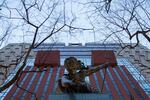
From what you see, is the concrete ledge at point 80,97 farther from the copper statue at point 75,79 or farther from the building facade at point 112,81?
the building facade at point 112,81

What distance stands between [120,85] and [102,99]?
35536 millimetres

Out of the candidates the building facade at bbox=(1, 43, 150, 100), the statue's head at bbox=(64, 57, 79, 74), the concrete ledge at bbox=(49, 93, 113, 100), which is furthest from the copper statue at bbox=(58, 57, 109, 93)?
the building facade at bbox=(1, 43, 150, 100)

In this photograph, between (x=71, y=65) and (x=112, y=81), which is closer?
(x=71, y=65)

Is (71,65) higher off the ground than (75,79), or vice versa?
(71,65)

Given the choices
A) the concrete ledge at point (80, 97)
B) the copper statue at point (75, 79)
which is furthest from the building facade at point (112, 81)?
the concrete ledge at point (80, 97)

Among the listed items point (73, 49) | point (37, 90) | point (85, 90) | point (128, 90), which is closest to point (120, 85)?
point (128, 90)

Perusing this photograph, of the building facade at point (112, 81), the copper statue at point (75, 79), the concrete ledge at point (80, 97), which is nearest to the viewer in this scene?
the concrete ledge at point (80, 97)

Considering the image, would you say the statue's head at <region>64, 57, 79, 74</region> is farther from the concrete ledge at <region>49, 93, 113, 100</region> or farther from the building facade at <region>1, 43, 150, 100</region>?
the building facade at <region>1, 43, 150, 100</region>

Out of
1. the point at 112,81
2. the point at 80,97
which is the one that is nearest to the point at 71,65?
the point at 80,97

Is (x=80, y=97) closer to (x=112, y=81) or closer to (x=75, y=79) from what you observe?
(x=75, y=79)

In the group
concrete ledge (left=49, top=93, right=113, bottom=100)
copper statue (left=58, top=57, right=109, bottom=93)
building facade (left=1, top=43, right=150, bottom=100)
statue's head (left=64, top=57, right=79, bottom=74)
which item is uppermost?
statue's head (left=64, top=57, right=79, bottom=74)

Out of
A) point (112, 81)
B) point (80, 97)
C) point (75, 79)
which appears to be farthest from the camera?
point (112, 81)

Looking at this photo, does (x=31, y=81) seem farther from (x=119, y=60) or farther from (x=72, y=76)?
(x=72, y=76)

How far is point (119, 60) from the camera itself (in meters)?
55.8
